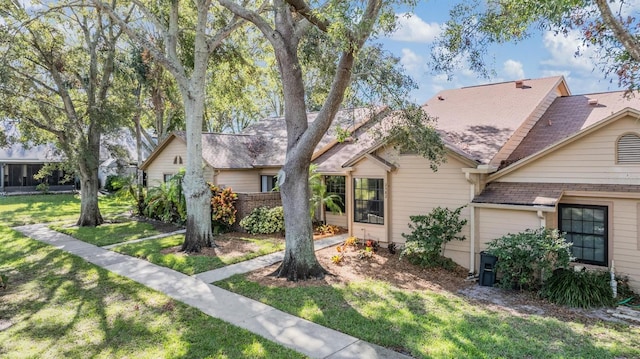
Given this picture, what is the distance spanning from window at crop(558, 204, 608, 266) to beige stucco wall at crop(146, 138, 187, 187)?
1624cm

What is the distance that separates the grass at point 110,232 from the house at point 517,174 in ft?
24.7

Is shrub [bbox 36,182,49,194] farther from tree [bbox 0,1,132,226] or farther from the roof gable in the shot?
the roof gable

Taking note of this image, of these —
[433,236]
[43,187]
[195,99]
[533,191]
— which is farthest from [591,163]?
[43,187]

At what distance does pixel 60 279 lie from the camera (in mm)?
9258

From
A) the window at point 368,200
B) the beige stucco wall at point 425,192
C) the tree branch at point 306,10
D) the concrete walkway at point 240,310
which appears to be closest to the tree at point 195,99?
the concrete walkway at point 240,310

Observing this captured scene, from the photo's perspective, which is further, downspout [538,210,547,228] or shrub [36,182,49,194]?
shrub [36,182,49,194]

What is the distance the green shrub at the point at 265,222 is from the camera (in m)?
14.9

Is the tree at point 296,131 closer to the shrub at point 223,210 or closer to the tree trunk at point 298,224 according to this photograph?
the tree trunk at point 298,224

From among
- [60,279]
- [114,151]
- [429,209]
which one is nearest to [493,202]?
[429,209]

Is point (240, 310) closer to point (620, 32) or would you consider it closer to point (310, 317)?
point (310, 317)

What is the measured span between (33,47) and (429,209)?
52.9ft

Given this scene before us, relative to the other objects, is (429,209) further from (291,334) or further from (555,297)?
(291,334)

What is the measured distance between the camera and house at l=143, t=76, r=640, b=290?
889cm

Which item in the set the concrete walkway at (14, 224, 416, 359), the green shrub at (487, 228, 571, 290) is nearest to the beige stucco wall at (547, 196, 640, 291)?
the green shrub at (487, 228, 571, 290)
